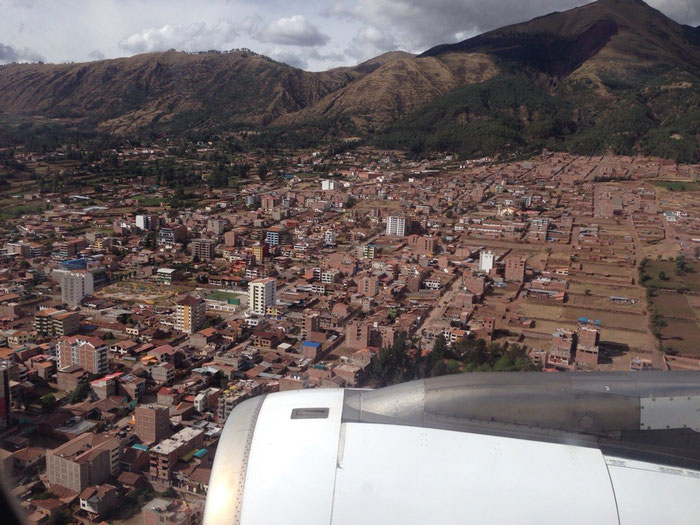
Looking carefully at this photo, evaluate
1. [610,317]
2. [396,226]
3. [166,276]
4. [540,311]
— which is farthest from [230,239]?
[610,317]

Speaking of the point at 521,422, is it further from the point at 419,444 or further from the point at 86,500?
the point at 86,500

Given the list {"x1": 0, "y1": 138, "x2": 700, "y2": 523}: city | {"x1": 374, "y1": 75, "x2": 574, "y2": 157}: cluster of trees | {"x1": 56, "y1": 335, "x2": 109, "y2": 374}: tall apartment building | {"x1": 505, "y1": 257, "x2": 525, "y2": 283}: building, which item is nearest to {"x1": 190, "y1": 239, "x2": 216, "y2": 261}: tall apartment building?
{"x1": 0, "y1": 138, "x2": 700, "y2": 523}: city

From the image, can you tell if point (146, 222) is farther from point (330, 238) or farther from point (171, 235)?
point (330, 238)

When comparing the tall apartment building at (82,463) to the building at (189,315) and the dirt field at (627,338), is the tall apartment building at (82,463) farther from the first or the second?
the dirt field at (627,338)

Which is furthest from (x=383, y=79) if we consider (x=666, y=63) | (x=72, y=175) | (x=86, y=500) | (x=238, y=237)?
(x=86, y=500)

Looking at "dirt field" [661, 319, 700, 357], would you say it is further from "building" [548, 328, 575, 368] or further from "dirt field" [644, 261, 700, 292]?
"dirt field" [644, 261, 700, 292]

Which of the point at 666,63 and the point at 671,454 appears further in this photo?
the point at 666,63
